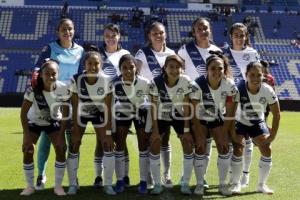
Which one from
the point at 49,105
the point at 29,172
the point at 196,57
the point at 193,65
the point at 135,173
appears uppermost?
the point at 196,57

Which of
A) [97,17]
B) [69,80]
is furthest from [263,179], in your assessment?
[97,17]

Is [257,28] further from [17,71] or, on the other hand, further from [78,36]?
[17,71]

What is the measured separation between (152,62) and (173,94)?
0.65m

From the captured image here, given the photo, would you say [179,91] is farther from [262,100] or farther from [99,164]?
[99,164]

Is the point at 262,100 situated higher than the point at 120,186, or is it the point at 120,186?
the point at 262,100

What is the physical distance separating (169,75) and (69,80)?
124 centimetres

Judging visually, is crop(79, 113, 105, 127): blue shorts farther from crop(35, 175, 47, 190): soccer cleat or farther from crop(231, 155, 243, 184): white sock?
crop(231, 155, 243, 184): white sock

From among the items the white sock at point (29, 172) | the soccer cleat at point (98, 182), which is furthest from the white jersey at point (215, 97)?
the white sock at point (29, 172)

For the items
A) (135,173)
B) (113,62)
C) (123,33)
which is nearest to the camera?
(113,62)

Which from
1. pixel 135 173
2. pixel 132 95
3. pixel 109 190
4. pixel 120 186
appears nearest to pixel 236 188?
pixel 120 186

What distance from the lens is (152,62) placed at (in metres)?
6.26

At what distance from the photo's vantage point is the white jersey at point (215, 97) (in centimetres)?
578

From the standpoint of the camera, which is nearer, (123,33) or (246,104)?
(246,104)

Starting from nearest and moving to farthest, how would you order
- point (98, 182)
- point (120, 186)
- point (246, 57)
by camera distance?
1. point (120, 186)
2. point (98, 182)
3. point (246, 57)
